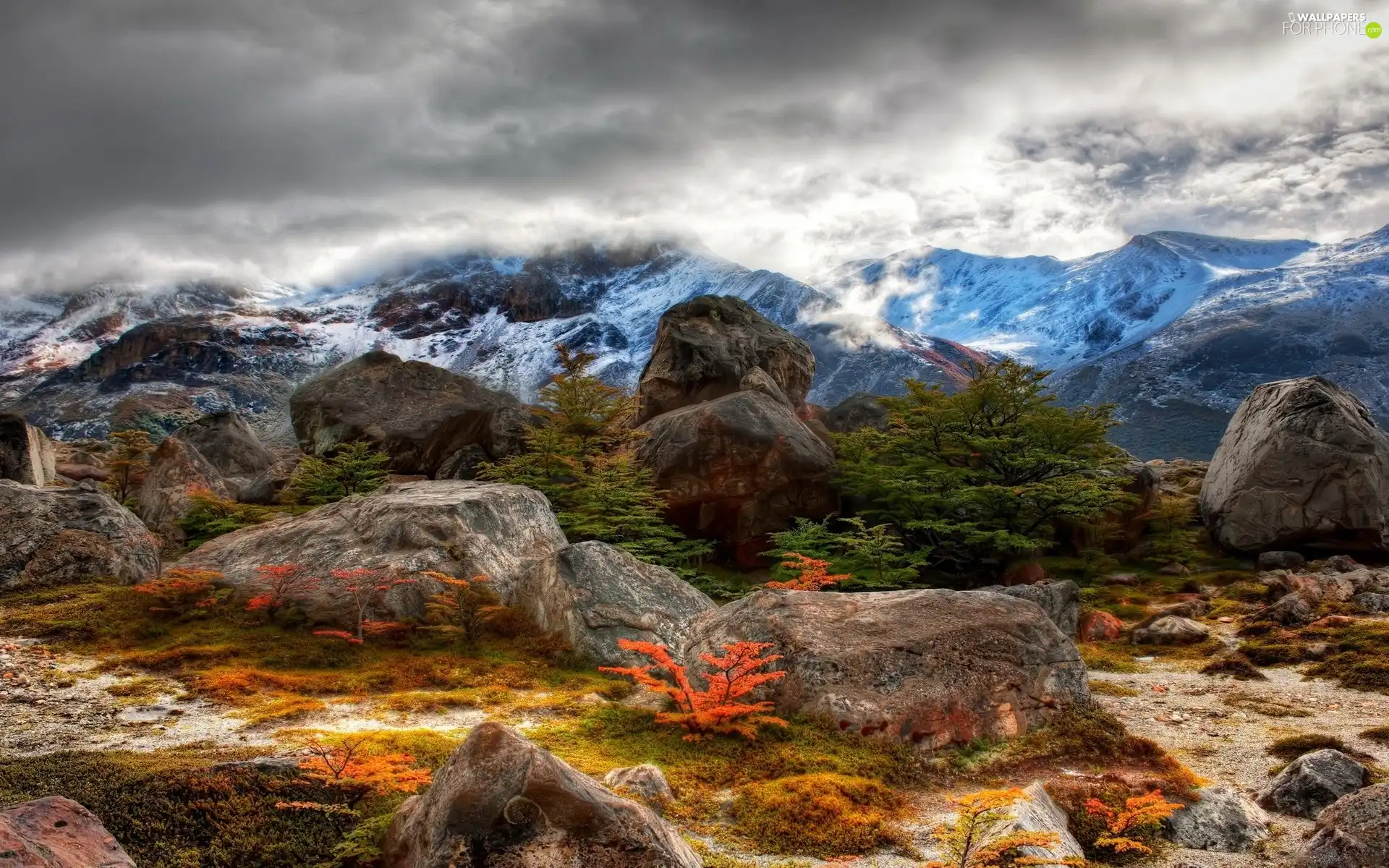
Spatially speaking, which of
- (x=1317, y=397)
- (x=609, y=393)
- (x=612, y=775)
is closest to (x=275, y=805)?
(x=612, y=775)

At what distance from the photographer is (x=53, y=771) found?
6.97m

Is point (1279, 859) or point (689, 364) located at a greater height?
point (689, 364)

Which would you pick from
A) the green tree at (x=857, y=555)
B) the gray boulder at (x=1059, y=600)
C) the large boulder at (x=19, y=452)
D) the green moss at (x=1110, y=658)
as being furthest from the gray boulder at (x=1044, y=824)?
the large boulder at (x=19, y=452)

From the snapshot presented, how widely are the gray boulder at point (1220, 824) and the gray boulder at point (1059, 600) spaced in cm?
1096

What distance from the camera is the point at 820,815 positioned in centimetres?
820

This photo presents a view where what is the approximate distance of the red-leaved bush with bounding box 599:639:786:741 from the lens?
10438 mm

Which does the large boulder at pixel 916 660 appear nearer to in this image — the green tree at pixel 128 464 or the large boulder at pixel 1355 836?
the large boulder at pixel 1355 836

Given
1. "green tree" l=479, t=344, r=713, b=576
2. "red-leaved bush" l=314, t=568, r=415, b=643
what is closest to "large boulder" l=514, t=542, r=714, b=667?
"red-leaved bush" l=314, t=568, r=415, b=643

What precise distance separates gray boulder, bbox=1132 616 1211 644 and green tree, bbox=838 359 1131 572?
21.6ft

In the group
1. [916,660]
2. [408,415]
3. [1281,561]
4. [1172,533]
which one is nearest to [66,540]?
[916,660]

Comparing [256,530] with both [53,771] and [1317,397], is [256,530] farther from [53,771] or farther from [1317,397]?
[1317,397]

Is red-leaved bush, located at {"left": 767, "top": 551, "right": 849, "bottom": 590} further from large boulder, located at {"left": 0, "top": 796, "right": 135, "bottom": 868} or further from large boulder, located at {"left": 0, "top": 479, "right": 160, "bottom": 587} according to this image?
large boulder, located at {"left": 0, "top": 479, "right": 160, "bottom": 587}

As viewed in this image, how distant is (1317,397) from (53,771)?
130ft

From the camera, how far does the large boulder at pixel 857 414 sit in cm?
3806
